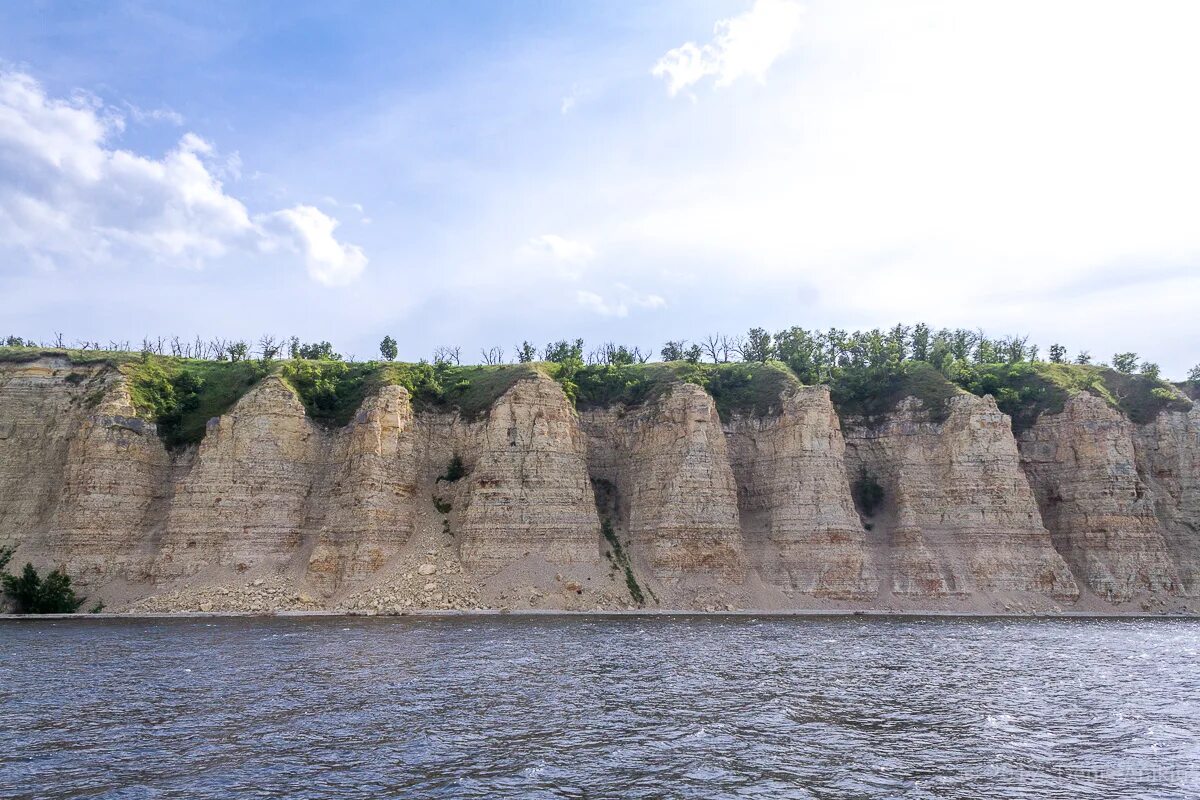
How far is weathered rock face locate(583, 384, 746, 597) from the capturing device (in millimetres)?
75625

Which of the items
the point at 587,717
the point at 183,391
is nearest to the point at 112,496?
the point at 183,391

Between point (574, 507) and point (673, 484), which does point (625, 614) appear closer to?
point (574, 507)

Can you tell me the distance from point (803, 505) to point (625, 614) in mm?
21581

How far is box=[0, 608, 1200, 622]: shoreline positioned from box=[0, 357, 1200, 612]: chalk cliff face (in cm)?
139

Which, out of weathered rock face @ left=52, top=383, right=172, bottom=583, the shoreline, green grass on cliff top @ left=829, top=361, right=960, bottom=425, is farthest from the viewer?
green grass on cliff top @ left=829, top=361, right=960, bottom=425

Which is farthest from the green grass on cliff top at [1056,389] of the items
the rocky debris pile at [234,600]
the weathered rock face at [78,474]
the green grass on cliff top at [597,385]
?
the weathered rock face at [78,474]

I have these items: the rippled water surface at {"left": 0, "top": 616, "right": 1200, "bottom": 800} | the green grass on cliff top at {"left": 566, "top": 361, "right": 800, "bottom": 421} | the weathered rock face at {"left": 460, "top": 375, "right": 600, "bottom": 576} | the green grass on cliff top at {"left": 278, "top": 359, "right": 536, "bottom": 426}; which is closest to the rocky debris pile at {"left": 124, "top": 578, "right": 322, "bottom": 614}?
the weathered rock face at {"left": 460, "top": 375, "right": 600, "bottom": 576}

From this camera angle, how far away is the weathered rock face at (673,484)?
75.6 metres

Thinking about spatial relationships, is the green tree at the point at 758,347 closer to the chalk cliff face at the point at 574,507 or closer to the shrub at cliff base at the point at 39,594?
the chalk cliff face at the point at 574,507

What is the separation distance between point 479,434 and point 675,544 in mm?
23221

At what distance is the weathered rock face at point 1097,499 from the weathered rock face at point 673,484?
109ft

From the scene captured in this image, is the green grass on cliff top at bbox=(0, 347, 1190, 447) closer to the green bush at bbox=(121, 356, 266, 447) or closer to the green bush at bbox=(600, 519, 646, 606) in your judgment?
the green bush at bbox=(121, 356, 266, 447)

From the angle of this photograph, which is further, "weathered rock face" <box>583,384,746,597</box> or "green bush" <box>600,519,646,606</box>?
"weathered rock face" <box>583,384,746,597</box>

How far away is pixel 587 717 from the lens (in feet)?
90.0
